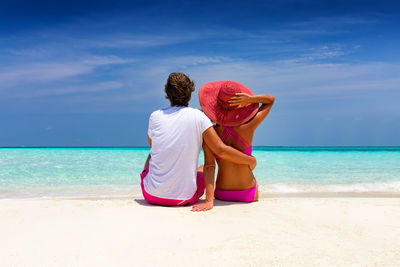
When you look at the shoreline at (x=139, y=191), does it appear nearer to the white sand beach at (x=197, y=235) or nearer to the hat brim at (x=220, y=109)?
the white sand beach at (x=197, y=235)

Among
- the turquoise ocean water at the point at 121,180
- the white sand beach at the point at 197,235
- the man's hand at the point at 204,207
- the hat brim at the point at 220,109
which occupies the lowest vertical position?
the turquoise ocean water at the point at 121,180

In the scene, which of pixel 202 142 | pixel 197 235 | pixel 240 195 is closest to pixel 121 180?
pixel 240 195

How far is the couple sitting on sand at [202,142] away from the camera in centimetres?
343

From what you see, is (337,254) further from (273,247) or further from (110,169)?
(110,169)

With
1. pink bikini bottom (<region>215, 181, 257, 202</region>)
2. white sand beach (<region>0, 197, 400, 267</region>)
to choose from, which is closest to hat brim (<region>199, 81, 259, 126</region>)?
pink bikini bottom (<region>215, 181, 257, 202</region>)

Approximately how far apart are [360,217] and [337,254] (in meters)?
1.07

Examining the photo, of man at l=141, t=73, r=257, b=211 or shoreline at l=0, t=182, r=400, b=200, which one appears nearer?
man at l=141, t=73, r=257, b=211

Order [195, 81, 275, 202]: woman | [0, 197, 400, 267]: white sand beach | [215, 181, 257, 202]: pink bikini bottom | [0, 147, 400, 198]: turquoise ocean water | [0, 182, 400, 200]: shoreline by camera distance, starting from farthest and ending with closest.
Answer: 1. [0, 147, 400, 198]: turquoise ocean water
2. [0, 182, 400, 200]: shoreline
3. [215, 181, 257, 202]: pink bikini bottom
4. [195, 81, 275, 202]: woman
5. [0, 197, 400, 267]: white sand beach

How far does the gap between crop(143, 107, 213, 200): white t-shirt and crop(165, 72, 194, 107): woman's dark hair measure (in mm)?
97

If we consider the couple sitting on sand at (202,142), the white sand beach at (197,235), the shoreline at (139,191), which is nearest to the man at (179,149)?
the couple sitting on sand at (202,142)

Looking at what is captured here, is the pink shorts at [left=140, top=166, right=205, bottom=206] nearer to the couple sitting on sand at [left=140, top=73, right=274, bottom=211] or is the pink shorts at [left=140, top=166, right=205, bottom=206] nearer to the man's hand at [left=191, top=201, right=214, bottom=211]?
→ the couple sitting on sand at [left=140, top=73, right=274, bottom=211]

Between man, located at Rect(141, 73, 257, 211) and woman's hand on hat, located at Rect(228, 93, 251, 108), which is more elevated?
woman's hand on hat, located at Rect(228, 93, 251, 108)

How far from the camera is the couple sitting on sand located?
3432 mm

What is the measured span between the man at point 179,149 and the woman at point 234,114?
0.66 feet
